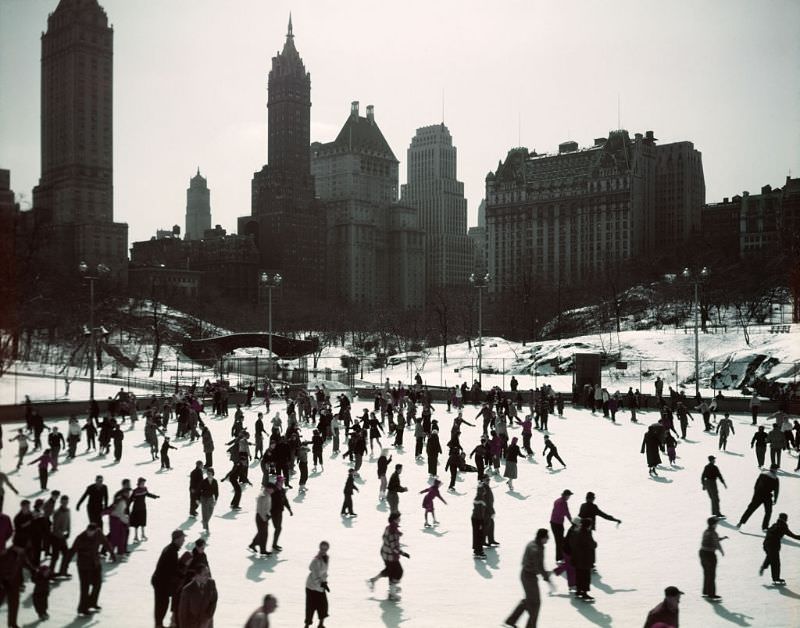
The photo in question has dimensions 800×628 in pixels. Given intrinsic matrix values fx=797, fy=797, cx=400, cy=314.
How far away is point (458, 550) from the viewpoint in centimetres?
1548

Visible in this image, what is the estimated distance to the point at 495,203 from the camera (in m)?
178

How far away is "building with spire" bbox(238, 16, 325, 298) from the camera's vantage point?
18062cm

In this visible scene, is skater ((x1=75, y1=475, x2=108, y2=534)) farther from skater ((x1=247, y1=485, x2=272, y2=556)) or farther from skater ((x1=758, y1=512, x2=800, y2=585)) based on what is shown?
skater ((x1=758, y1=512, x2=800, y2=585))

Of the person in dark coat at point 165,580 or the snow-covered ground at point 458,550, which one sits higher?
the person in dark coat at point 165,580

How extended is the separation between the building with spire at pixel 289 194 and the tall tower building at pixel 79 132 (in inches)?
5962

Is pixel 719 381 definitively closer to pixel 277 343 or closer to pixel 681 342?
pixel 681 342

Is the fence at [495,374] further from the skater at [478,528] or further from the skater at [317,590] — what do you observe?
the skater at [317,590]

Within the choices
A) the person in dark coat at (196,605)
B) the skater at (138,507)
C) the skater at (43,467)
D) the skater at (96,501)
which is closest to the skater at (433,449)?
the skater at (138,507)

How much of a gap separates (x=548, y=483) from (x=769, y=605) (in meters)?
9.80

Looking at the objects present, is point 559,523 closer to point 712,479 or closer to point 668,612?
point 712,479

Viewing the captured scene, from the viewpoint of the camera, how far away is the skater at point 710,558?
12320 millimetres

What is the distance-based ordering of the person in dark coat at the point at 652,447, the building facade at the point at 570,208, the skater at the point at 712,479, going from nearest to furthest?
the skater at the point at 712,479, the person in dark coat at the point at 652,447, the building facade at the point at 570,208

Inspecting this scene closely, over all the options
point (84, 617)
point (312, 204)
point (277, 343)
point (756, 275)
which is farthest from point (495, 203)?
point (84, 617)

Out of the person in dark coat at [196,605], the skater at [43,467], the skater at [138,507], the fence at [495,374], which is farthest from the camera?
the fence at [495,374]
